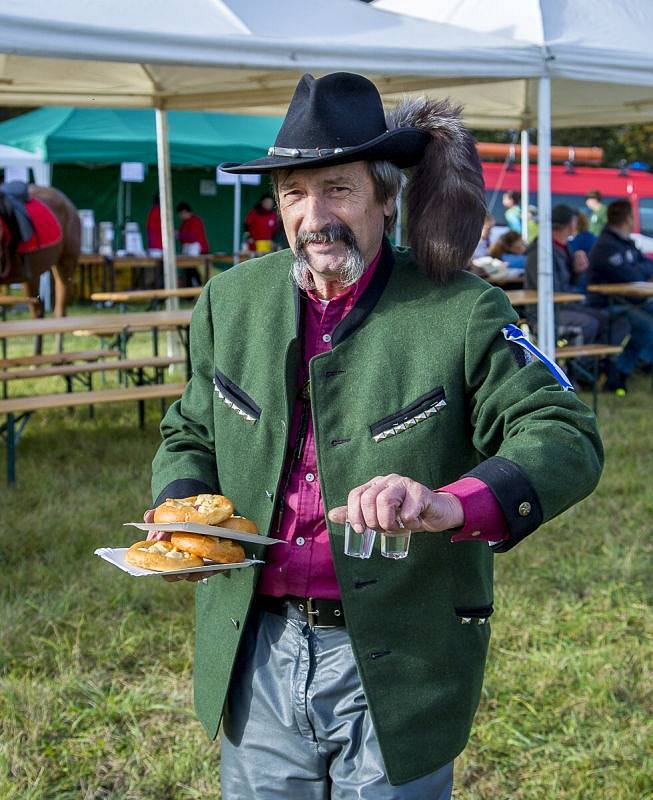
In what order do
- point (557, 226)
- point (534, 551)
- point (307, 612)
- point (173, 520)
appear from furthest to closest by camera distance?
1. point (557, 226)
2. point (534, 551)
3. point (307, 612)
4. point (173, 520)

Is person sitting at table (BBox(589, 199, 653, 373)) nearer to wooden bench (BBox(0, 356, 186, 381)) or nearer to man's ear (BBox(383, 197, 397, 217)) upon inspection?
wooden bench (BBox(0, 356, 186, 381))

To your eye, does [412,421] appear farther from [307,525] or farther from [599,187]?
[599,187]

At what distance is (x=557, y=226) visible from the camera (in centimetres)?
986

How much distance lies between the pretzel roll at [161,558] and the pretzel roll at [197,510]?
54 millimetres

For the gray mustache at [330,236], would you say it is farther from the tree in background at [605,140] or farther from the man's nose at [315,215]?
the tree in background at [605,140]

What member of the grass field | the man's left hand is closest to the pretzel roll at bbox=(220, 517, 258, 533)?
the man's left hand

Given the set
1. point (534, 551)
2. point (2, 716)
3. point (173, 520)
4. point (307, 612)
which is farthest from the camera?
point (534, 551)

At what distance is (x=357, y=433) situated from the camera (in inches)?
72.4

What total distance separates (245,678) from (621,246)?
363 inches

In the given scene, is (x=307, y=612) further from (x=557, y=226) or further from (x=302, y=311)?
(x=557, y=226)

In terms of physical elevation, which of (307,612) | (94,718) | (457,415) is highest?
(457,415)

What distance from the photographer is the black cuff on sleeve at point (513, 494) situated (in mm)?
1585

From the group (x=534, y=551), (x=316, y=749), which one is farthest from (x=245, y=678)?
(x=534, y=551)

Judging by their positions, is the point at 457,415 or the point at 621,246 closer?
the point at 457,415
